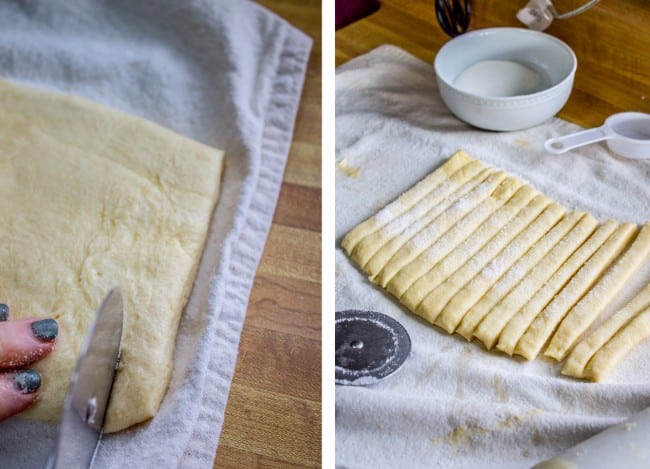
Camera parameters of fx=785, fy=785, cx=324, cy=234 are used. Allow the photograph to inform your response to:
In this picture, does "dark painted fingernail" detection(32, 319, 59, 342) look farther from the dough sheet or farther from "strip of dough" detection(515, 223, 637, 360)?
"strip of dough" detection(515, 223, 637, 360)

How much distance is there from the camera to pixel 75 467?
67 cm

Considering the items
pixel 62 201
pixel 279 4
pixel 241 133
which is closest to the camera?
pixel 62 201

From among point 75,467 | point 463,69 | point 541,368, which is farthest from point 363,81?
point 75,467

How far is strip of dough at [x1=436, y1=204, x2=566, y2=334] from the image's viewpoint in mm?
749

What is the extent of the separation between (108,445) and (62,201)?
11.8 inches

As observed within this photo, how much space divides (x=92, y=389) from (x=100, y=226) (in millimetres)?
254

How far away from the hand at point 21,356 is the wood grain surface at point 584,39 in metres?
0.57

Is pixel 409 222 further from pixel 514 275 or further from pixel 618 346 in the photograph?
pixel 618 346

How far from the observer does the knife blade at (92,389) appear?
23.7 inches

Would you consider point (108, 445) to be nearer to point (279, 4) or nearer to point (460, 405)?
point (460, 405)

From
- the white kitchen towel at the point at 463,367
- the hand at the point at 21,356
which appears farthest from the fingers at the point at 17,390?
the white kitchen towel at the point at 463,367

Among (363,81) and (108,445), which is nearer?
(108,445)

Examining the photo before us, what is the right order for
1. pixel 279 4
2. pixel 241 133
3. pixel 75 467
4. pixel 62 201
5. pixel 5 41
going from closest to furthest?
pixel 75 467, pixel 62 201, pixel 241 133, pixel 5 41, pixel 279 4

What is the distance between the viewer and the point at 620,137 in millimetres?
916
